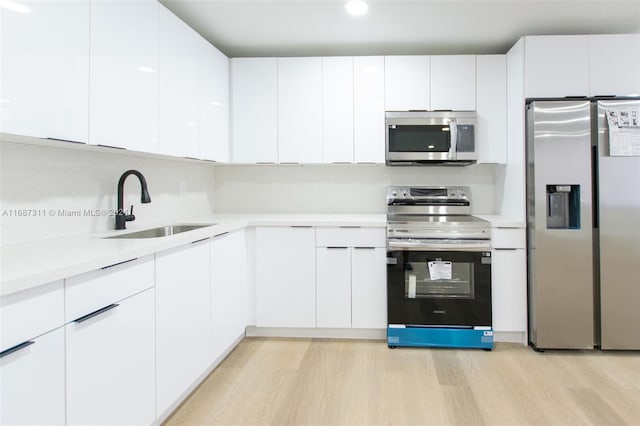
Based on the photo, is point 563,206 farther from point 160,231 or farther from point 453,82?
point 160,231

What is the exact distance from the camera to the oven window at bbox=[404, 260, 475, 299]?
2.62 meters

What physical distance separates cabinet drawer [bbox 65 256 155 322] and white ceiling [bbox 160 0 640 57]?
5.66 feet

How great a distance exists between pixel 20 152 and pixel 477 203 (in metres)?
3.13

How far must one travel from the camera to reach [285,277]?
2770mm

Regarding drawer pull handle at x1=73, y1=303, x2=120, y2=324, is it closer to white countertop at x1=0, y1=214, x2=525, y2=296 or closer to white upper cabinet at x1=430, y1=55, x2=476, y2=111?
white countertop at x1=0, y1=214, x2=525, y2=296

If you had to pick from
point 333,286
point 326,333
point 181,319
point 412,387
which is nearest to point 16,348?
point 181,319

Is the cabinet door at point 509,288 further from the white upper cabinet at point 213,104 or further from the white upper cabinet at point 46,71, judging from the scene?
the white upper cabinet at point 46,71

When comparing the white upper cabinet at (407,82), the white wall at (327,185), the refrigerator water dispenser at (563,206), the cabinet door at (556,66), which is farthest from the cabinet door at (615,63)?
the white upper cabinet at (407,82)

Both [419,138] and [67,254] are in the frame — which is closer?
[67,254]

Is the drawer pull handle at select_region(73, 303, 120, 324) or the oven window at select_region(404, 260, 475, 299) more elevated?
the drawer pull handle at select_region(73, 303, 120, 324)

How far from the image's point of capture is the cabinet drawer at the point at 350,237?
271cm

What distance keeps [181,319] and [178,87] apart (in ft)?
4.51

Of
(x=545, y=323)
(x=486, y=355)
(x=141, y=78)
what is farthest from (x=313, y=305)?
(x=141, y=78)

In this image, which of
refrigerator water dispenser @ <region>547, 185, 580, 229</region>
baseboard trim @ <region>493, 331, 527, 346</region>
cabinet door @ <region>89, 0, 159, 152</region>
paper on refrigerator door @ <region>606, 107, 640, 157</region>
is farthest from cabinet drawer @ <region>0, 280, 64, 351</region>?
paper on refrigerator door @ <region>606, 107, 640, 157</region>
